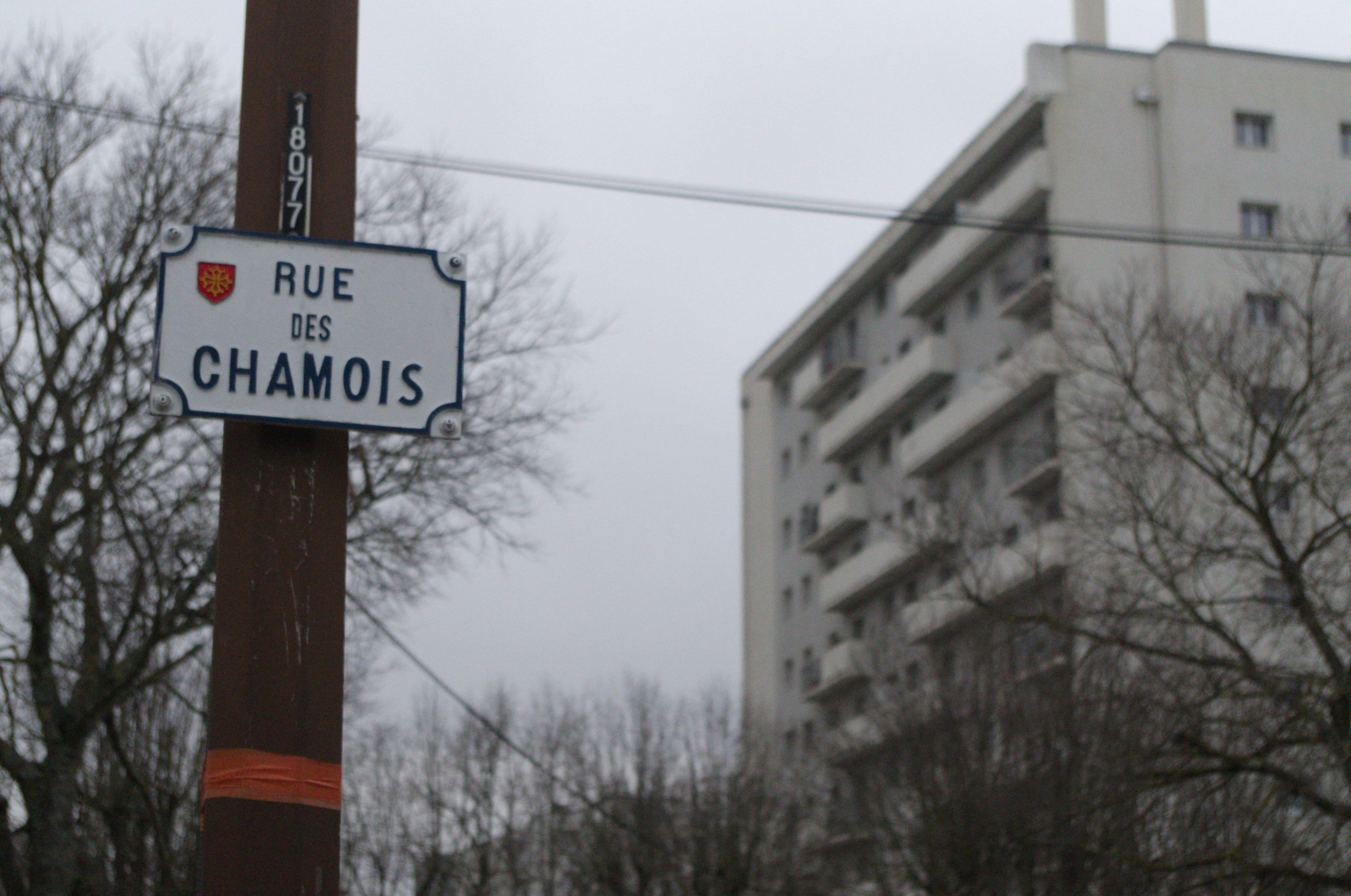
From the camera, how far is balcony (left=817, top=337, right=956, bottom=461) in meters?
53.0

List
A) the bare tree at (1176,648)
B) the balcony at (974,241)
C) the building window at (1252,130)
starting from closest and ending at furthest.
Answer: the bare tree at (1176,648)
the balcony at (974,241)
the building window at (1252,130)

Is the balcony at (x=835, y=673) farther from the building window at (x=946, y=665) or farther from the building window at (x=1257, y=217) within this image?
the building window at (x=946, y=665)

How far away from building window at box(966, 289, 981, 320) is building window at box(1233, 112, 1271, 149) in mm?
7954

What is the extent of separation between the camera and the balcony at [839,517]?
58125 millimetres

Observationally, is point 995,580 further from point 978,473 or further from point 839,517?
point 839,517

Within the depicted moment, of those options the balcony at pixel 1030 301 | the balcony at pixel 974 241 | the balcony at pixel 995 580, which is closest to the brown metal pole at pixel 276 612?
the balcony at pixel 995 580

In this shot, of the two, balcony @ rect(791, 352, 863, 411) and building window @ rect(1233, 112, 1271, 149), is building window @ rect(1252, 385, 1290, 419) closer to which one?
building window @ rect(1233, 112, 1271, 149)

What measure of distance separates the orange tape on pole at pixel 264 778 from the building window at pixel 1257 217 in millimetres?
45979

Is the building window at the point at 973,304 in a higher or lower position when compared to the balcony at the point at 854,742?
higher

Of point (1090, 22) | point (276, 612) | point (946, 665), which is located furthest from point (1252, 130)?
point (276, 612)

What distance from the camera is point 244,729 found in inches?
157

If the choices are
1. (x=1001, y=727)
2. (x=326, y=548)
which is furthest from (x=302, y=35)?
(x=1001, y=727)

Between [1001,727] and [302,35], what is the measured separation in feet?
89.4

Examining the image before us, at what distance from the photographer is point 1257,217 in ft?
156
